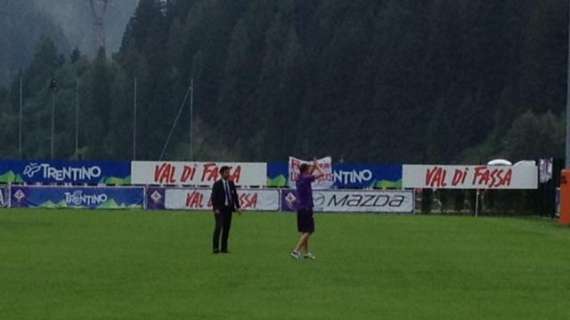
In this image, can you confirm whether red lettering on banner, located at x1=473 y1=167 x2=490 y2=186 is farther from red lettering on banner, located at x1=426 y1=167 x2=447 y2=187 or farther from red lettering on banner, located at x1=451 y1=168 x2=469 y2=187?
red lettering on banner, located at x1=426 y1=167 x2=447 y2=187

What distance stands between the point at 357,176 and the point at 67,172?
522 inches

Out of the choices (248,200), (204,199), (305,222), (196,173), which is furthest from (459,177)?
(305,222)

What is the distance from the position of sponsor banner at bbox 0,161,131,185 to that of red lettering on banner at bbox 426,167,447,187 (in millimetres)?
13759

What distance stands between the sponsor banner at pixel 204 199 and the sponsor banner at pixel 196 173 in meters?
0.55

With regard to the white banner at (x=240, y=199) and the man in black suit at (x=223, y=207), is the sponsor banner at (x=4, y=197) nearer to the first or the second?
the white banner at (x=240, y=199)

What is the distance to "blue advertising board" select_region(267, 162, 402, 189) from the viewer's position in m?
65.7

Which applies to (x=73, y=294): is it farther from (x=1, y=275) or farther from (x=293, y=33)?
(x=293, y=33)

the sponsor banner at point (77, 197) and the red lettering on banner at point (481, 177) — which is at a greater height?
the red lettering on banner at point (481, 177)

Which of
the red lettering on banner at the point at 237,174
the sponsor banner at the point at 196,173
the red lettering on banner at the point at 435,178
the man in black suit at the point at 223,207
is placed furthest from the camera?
the red lettering on banner at the point at 435,178

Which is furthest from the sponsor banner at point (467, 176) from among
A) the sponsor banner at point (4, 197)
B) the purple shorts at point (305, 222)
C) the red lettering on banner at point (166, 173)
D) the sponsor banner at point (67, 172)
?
the purple shorts at point (305, 222)

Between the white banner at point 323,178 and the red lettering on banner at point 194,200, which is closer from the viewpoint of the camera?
the white banner at point 323,178

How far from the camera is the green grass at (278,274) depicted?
18.6 metres

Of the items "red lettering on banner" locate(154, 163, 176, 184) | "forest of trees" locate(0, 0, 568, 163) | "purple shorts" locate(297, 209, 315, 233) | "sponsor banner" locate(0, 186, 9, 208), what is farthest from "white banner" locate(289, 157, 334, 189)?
"forest of trees" locate(0, 0, 568, 163)

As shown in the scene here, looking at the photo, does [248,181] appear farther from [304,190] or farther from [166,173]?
[304,190]
